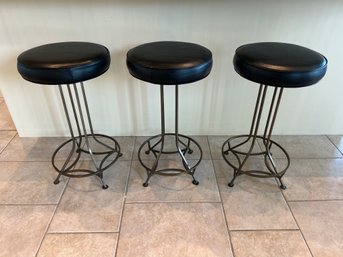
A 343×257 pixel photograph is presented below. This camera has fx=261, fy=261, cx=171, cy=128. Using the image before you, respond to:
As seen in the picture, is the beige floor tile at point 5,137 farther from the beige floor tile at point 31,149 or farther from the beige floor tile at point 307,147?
the beige floor tile at point 307,147

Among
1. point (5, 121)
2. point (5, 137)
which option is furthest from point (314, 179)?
point (5, 121)

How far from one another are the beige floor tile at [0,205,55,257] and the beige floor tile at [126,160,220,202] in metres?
0.47

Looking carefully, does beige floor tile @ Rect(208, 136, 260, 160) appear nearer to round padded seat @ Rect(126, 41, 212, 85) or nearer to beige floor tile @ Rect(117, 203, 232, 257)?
beige floor tile @ Rect(117, 203, 232, 257)

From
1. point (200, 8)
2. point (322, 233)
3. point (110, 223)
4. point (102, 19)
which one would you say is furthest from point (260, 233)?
point (102, 19)

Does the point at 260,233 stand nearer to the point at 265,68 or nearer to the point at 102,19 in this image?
the point at 265,68

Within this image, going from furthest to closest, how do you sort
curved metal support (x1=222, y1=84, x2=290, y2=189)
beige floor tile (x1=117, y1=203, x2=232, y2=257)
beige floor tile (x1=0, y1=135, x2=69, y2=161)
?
1. beige floor tile (x1=0, y1=135, x2=69, y2=161)
2. curved metal support (x1=222, y1=84, x2=290, y2=189)
3. beige floor tile (x1=117, y1=203, x2=232, y2=257)

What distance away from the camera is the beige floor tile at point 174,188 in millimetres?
1543

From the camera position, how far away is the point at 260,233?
1347 millimetres

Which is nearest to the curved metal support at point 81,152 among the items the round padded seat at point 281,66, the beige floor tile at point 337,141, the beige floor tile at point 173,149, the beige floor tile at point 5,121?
the beige floor tile at point 173,149

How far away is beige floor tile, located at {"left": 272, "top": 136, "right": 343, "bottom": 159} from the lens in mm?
1880

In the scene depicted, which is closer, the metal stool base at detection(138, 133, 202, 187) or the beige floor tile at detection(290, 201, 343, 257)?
the beige floor tile at detection(290, 201, 343, 257)

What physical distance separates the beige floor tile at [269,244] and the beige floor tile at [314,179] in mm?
280

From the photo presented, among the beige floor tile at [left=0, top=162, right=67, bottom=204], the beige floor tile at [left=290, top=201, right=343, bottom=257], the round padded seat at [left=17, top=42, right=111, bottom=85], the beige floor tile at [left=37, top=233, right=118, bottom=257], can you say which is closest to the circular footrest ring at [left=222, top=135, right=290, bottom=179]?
the beige floor tile at [left=290, top=201, right=343, bottom=257]

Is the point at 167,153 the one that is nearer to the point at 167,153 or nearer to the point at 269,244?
the point at 167,153
